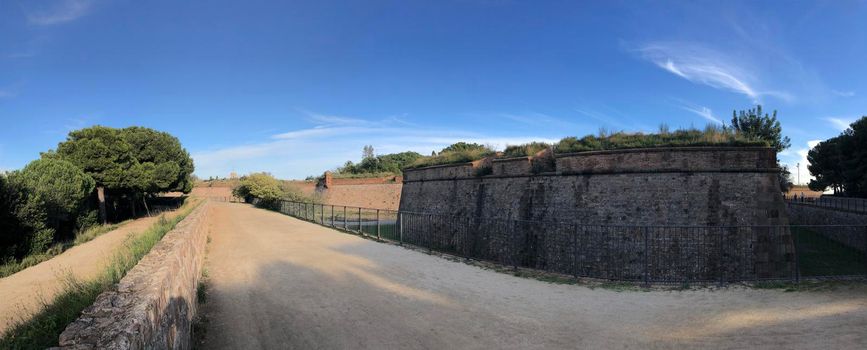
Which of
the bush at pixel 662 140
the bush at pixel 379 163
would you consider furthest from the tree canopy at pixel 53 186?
the bush at pixel 379 163

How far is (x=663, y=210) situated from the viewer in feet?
40.6

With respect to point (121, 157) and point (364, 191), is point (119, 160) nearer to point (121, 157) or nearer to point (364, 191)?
point (121, 157)

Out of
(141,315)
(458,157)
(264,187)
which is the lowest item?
(141,315)

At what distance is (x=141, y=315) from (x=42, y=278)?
13729 millimetres

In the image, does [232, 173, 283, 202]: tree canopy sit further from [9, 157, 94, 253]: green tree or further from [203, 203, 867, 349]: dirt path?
[203, 203, 867, 349]: dirt path

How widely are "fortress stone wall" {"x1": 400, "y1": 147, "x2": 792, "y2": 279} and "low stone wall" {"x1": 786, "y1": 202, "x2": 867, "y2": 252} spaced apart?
7.22ft

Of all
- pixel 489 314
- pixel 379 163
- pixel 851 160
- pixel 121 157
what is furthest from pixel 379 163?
pixel 489 314

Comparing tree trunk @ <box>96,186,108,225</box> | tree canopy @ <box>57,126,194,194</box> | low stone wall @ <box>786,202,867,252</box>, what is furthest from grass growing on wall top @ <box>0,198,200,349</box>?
tree trunk @ <box>96,186,108,225</box>

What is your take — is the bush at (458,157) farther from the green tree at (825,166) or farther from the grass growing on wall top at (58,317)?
the green tree at (825,166)

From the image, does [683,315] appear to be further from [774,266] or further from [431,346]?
[774,266]

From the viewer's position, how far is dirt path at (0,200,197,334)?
308 inches

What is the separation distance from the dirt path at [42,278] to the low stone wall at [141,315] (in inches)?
138

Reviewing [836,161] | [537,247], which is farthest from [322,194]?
[836,161]

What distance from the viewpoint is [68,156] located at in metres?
26.2
